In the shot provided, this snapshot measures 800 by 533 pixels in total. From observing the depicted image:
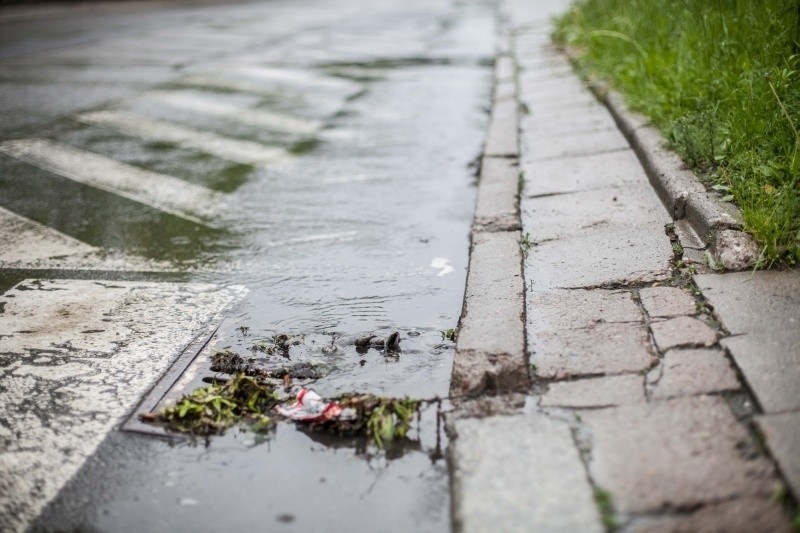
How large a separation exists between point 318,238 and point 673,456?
83.4 inches

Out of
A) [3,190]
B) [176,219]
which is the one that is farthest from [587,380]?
[3,190]

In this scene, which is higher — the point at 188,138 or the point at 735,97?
the point at 735,97

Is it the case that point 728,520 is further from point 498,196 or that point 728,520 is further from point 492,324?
point 498,196

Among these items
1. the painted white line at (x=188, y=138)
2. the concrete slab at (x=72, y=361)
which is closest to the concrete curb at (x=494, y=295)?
the concrete slab at (x=72, y=361)

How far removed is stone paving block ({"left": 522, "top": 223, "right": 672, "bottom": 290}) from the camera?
2.74 metres

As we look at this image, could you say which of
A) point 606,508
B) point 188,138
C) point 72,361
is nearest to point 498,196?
point 72,361

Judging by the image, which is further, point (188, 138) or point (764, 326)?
point (188, 138)

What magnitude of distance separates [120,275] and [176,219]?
0.72 m

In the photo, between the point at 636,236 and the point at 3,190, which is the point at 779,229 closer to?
the point at 636,236

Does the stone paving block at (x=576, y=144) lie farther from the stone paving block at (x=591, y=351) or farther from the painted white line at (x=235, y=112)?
the stone paving block at (x=591, y=351)

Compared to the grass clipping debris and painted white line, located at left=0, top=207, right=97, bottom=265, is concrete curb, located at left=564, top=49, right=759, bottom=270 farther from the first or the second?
painted white line, located at left=0, top=207, right=97, bottom=265

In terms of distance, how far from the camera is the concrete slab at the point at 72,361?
1961 mm

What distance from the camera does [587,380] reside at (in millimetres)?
2156

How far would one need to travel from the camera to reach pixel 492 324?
2479mm
